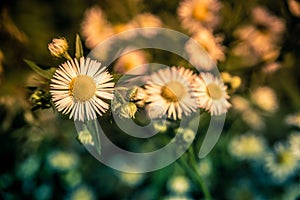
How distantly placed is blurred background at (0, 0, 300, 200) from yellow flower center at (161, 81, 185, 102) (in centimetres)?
10

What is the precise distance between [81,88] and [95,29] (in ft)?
1.16

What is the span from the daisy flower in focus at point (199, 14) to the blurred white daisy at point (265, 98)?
17 cm

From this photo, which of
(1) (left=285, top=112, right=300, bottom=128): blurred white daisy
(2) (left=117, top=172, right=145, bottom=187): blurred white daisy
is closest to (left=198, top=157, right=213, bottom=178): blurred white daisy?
(2) (left=117, top=172, right=145, bottom=187): blurred white daisy

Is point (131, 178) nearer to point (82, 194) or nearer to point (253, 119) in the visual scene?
point (82, 194)

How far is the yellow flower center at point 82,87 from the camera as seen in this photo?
605 millimetres

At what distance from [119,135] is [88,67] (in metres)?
0.28

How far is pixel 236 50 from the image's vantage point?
3.16ft

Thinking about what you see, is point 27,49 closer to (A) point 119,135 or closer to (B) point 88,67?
(A) point 119,135

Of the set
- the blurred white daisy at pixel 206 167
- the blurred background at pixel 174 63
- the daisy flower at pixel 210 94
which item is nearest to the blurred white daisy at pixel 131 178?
the blurred background at pixel 174 63

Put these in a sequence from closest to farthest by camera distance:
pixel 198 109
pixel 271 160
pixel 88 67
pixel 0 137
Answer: pixel 88 67 < pixel 198 109 < pixel 0 137 < pixel 271 160

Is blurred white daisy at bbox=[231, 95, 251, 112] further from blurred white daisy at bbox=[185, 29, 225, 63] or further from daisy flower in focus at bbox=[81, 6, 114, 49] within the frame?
daisy flower in focus at bbox=[81, 6, 114, 49]

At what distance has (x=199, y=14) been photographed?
3.06 feet

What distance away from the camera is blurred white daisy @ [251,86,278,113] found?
38.7 inches

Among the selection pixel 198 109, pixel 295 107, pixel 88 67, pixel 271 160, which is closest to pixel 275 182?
pixel 271 160
